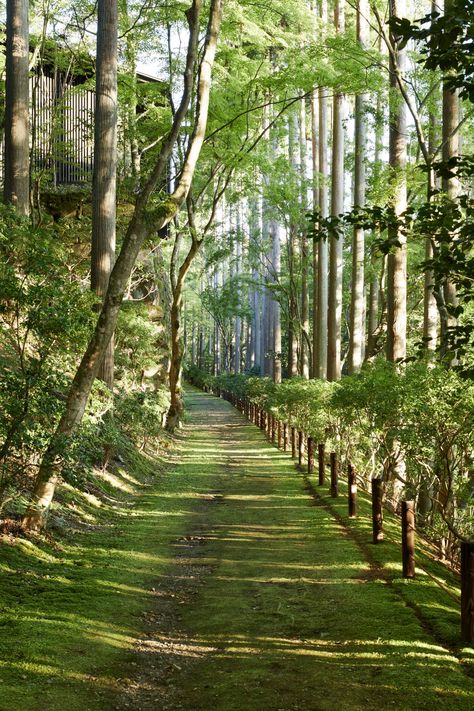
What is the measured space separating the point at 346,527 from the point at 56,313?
5580 millimetres

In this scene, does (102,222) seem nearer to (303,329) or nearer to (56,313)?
(56,313)

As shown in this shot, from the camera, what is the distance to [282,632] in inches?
261

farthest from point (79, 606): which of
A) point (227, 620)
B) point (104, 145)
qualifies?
point (104, 145)

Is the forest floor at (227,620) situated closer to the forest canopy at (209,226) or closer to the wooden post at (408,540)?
the wooden post at (408,540)

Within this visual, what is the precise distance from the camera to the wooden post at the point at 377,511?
9422 millimetres

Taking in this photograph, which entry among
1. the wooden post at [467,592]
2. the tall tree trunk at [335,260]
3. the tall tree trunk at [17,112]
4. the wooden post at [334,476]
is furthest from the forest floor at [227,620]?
the tall tree trunk at [335,260]

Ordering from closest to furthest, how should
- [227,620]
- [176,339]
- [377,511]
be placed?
[227,620] → [377,511] → [176,339]

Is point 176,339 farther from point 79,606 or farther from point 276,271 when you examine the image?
point 79,606

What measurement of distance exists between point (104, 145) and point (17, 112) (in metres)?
2.16

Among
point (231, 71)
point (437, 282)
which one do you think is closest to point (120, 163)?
point (231, 71)

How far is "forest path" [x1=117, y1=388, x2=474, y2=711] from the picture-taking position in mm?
5215

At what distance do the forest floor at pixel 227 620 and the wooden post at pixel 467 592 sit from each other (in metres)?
0.13

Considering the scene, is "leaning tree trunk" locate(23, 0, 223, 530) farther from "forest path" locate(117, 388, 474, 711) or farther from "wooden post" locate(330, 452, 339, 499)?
"wooden post" locate(330, 452, 339, 499)

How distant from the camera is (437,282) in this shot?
504 centimetres
